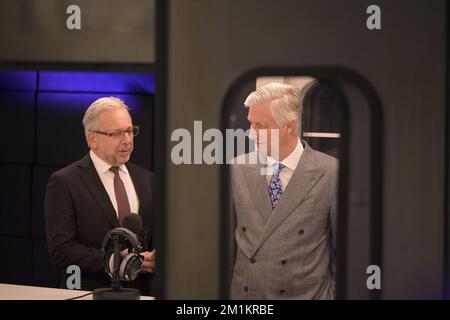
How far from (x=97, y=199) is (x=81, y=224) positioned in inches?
Result: 5.0

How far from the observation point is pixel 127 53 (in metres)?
3.46

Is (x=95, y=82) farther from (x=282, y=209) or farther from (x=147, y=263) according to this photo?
(x=282, y=209)

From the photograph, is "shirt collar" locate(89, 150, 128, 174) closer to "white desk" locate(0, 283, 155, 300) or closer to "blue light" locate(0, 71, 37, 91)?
"white desk" locate(0, 283, 155, 300)

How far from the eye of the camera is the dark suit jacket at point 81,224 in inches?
123

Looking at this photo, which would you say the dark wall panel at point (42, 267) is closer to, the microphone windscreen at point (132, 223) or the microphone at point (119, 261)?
the microphone windscreen at point (132, 223)

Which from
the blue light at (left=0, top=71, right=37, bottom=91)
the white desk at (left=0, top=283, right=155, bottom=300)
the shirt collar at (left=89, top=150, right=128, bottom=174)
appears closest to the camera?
the white desk at (left=0, top=283, right=155, bottom=300)

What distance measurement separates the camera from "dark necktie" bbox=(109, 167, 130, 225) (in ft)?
10.6

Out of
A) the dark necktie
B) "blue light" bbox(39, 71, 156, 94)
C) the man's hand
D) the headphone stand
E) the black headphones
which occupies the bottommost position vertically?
the headphone stand

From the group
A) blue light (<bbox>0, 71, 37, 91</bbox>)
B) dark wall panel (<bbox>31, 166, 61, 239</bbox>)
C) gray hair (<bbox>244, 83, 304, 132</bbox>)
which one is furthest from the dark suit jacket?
gray hair (<bbox>244, 83, 304, 132</bbox>)

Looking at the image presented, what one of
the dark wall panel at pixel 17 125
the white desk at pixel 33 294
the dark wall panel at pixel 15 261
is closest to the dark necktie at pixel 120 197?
the white desk at pixel 33 294

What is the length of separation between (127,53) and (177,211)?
1.79 meters

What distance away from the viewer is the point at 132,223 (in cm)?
293

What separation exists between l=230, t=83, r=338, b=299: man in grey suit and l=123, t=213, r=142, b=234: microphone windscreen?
1009mm

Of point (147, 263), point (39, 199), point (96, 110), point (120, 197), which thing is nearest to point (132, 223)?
point (147, 263)
